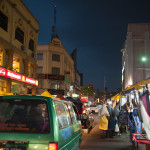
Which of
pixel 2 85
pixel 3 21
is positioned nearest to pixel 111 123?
pixel 2 85

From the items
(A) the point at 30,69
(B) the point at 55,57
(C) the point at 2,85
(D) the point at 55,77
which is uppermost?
(B) the point at 55,57

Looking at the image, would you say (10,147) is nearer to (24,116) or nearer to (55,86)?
(24,116)

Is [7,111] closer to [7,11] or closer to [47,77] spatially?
[7,11]

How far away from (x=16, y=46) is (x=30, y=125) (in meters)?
19.7

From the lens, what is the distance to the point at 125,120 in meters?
14.3

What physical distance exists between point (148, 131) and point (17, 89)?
19790 mm

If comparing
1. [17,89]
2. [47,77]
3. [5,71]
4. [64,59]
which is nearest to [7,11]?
[5,71]

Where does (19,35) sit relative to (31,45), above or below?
above

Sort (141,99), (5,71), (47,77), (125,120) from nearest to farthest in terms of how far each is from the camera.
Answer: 1. (141,99)
2. (125,120)
3. (5,71)
4. (47,77)

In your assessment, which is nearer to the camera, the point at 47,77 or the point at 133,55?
the point at 47,77

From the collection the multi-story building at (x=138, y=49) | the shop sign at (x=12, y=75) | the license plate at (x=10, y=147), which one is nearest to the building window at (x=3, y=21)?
the shop sign at (x=12, y=75)

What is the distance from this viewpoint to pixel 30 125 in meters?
4.27

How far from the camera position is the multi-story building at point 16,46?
19953mm

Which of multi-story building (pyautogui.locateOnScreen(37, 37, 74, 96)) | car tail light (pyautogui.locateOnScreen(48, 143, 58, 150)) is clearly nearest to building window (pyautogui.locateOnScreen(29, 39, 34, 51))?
multi-story building (pyautogui.locateOnScreen(37, 37, 74, 96))
